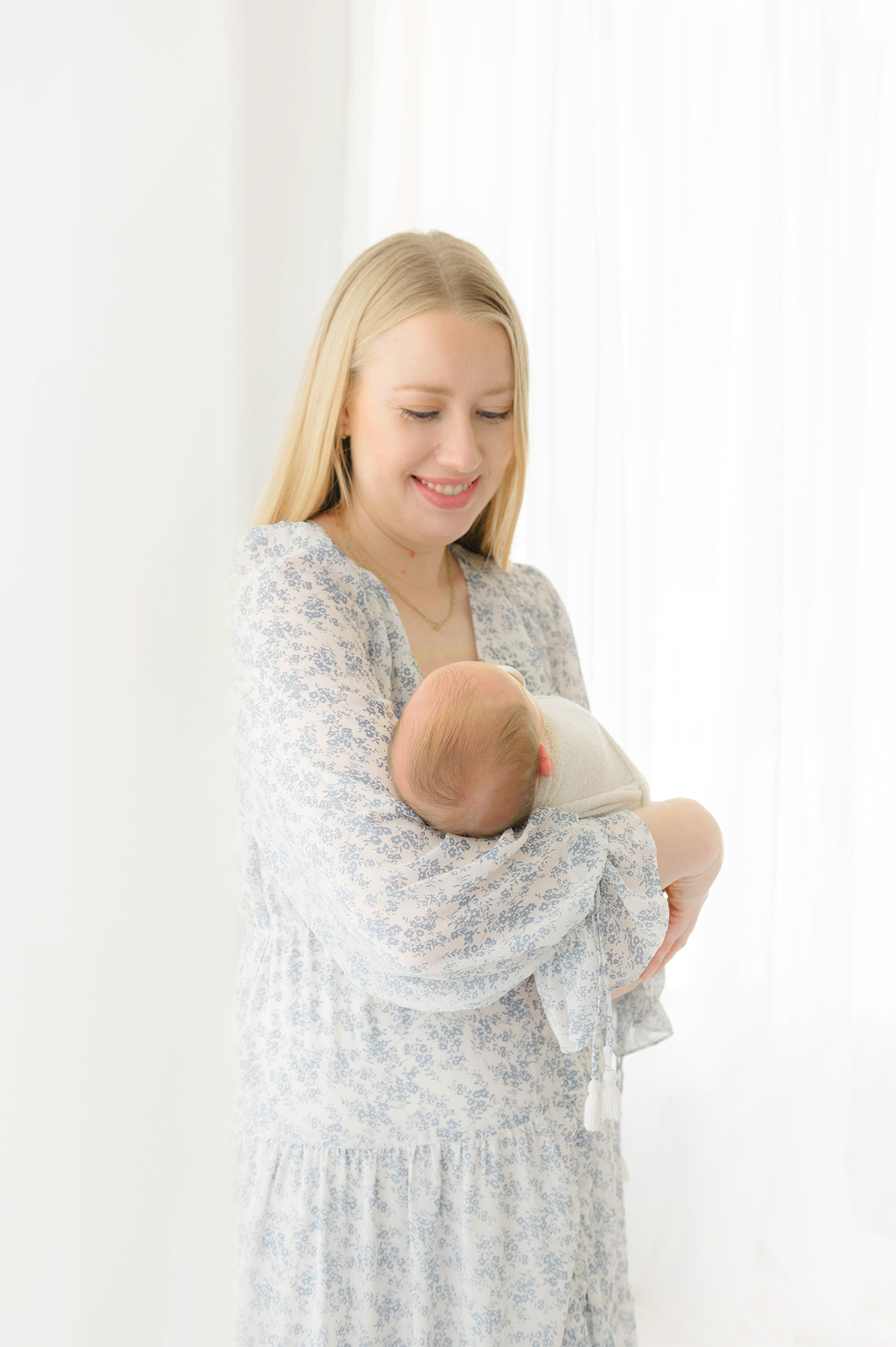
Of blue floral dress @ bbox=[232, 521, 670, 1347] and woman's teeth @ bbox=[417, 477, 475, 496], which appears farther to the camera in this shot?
woman's teeth @ bbox=[417, 477, 475, 496]

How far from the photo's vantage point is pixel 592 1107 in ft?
3.01

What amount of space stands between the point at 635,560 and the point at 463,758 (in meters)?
Result: 1.23

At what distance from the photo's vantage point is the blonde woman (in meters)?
0.89

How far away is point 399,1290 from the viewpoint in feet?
3.26

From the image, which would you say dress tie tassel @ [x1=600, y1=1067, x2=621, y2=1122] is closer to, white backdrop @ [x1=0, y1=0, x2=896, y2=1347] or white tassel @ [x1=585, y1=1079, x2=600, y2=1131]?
white tassel @ [x1=585, y1=1079, x2=600, y2=1131]

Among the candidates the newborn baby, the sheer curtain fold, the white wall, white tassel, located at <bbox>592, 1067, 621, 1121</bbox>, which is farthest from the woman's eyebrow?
the sheer curtain fold

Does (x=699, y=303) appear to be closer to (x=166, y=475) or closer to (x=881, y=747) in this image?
(x=881, y=747)

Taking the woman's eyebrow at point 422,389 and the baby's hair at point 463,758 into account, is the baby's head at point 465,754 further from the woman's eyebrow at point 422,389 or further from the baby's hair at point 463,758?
the woman's eyebrow at point 422,389

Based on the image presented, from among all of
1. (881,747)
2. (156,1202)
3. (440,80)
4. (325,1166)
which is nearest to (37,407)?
(156,1202)

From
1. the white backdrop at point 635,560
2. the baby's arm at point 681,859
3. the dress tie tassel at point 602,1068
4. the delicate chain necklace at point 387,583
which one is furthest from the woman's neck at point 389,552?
the dress tie tassel at point 602,1068

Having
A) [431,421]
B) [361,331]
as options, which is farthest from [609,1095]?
[361,331]

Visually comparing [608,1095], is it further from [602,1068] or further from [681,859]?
[681,859]

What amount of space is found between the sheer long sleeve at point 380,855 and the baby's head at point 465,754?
0.02 m

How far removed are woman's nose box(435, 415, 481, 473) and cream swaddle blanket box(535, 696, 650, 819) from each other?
0.26 metres
